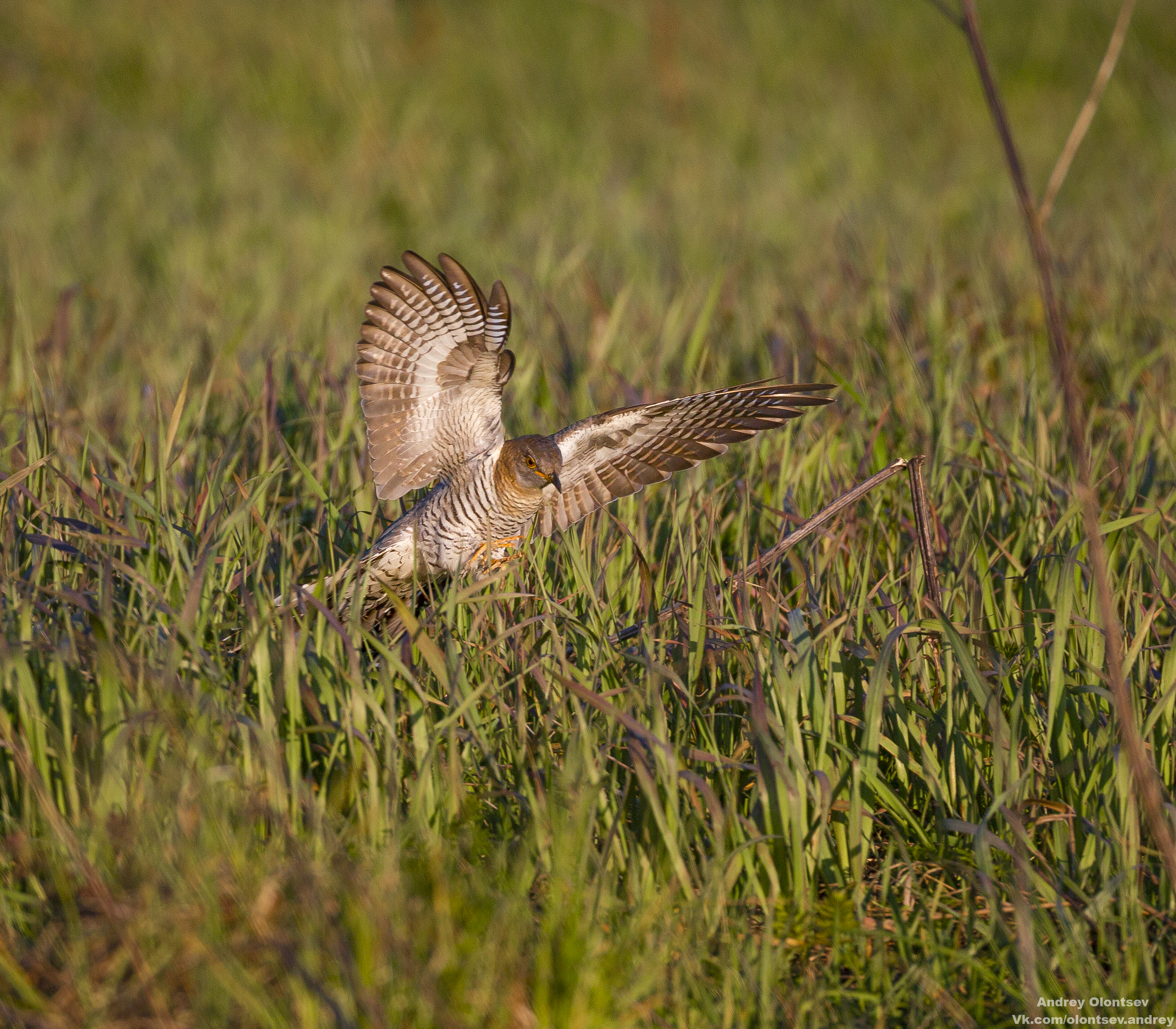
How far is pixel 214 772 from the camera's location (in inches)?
82.4

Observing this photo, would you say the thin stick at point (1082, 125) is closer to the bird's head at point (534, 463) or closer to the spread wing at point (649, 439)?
the spread wing at point (649, 439)

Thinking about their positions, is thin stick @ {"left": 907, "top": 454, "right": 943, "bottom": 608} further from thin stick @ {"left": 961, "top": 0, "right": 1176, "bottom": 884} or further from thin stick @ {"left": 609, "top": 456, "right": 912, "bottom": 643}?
thin stick @ {"left": 961, "top": 0, "right": 1176, "bottom": 884}

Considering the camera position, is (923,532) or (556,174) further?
(556,174)

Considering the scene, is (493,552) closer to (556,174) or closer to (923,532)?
(923,532)

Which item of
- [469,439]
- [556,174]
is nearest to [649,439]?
[469,439]

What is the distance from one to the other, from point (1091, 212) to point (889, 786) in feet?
22.6

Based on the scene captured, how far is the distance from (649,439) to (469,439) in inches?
21.5

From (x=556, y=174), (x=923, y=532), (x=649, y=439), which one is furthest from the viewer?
(x=556, y=174)

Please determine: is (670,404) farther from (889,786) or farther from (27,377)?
(27,377)

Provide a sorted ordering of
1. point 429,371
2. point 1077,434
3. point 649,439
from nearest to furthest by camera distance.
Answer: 1. point 1077,434
2. point 429,371
3. point 649,439

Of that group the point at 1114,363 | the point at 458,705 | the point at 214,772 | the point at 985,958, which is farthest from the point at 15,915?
the point at 1114,363

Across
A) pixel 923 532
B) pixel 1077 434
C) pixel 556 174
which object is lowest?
pixel 923 532

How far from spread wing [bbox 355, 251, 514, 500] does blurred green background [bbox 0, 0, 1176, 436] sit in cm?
87

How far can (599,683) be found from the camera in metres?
2.69
